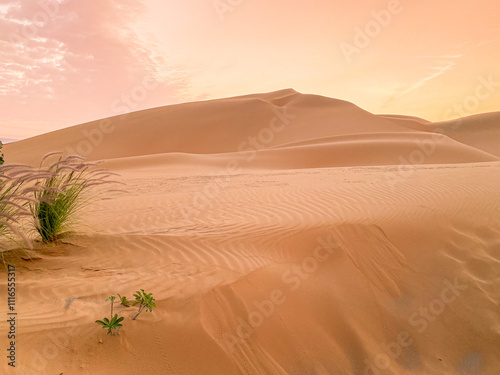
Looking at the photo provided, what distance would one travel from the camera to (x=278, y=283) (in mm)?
4121

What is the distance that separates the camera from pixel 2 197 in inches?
148

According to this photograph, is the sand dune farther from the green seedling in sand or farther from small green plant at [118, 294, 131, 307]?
the green seedling in sand

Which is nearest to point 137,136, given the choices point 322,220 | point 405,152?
point 405,152

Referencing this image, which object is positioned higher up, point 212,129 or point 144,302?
point 212,129

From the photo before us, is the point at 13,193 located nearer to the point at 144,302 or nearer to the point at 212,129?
the point at 144,302

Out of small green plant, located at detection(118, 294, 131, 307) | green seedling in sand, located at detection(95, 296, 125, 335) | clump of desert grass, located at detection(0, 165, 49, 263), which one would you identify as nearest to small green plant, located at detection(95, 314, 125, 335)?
green seedling in sand, located at detection(95, 296, 125, 335)

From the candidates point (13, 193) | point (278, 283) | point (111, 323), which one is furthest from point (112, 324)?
point (13, 193)

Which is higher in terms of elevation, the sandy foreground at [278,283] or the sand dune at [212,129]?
the sand dune at [212,129]

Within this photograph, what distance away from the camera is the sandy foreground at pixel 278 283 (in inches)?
114

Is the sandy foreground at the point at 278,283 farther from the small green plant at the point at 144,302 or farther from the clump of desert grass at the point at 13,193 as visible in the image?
the clump of desert grass at the point at 13,193

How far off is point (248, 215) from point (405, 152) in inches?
708

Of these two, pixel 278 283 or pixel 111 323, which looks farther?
pixel 278 283

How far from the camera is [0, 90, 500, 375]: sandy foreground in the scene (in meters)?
2.90

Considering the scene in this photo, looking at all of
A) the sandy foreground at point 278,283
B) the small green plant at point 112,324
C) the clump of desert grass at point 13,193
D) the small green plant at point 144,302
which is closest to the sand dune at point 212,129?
the sandy foreground at point 278,283
